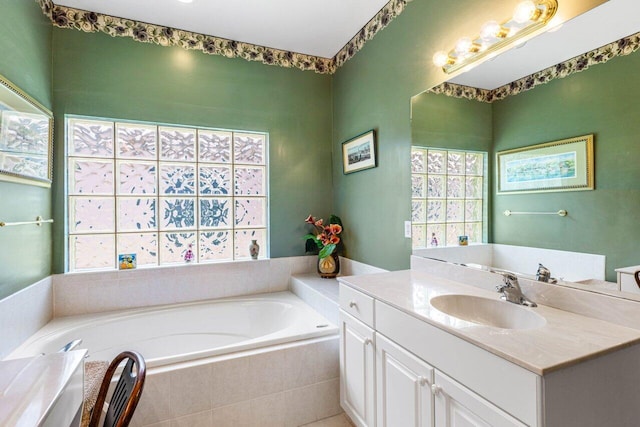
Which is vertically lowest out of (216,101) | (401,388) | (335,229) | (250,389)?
(250,389)

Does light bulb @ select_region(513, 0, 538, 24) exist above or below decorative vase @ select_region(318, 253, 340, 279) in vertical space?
above

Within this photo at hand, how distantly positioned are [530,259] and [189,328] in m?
2.41

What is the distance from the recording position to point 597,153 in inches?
45.1

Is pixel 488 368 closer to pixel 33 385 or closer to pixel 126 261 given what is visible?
pixel 33 385

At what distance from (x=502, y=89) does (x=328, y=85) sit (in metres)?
1.97

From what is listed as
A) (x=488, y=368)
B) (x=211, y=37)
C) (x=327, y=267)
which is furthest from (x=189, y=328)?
(x=211, y=37)

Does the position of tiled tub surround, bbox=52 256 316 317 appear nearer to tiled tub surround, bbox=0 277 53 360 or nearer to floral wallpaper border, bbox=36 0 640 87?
tiled tub surround, bbox=0 277 53 360

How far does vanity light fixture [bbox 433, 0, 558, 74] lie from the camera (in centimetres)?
130

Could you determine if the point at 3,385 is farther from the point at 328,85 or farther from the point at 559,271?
the point at 328,85

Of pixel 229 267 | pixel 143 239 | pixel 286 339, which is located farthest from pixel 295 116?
pixel 286 339

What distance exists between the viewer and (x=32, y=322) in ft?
6.33

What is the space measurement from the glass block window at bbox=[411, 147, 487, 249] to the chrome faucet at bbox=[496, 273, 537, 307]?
1.00 feet

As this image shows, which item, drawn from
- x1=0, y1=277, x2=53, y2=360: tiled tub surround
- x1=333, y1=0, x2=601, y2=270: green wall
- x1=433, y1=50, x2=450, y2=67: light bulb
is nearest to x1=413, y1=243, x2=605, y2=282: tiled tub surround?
x1=333, y1=0, x2=601, y2=270: green wall

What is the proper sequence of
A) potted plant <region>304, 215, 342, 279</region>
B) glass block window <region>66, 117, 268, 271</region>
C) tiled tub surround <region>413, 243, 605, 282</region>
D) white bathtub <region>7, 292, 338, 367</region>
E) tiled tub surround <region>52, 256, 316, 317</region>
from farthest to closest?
potted plant <region>304, 215, 342, 279</region> → glass block window <region>66, 117, 268, 271</region> → tiled tub surround <region>52, 256, 316, 317</region> → white bathtub <region>7, 292, 338, 367</region> → tiled tub surround <region>413, 243, 605, 282</region>
